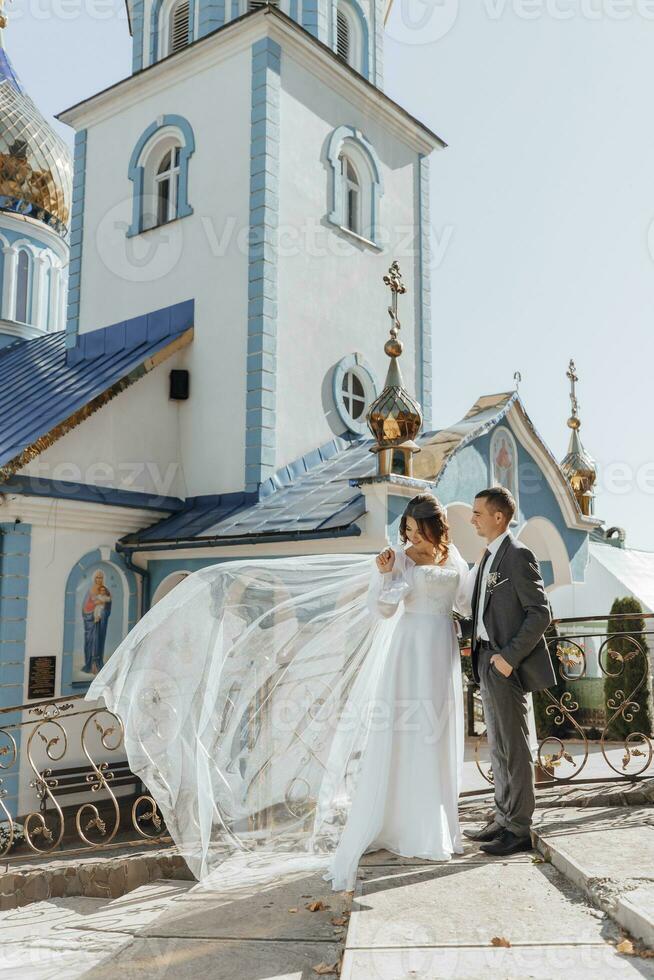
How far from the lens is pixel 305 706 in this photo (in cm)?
496

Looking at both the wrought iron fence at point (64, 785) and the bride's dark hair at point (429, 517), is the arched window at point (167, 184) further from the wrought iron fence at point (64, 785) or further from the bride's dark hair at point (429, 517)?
the bride's dark hair at point (429, 517)

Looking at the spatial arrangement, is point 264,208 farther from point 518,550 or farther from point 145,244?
point 518,550

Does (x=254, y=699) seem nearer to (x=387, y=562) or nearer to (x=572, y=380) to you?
(x=387, y=562)

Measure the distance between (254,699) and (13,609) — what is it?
489 centimetres

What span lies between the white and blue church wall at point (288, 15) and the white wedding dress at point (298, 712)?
941 cm

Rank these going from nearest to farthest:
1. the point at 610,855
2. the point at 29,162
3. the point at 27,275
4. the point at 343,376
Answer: the point at 610,855 < the point at 343,376 < the point at 29,162 < the point at 27,275

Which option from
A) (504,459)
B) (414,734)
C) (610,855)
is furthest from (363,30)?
(610,855)

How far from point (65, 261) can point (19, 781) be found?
12.6 metres

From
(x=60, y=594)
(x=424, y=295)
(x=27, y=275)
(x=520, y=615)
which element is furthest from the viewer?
(x=27, y=275)

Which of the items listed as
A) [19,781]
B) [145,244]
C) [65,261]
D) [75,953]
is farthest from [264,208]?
[65,261]

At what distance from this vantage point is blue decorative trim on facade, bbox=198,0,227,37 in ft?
39.1

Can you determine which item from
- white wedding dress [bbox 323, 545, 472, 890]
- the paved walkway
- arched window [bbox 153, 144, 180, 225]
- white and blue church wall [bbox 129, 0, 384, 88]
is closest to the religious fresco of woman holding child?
arched window [bbox 153, 144, 180, 225]

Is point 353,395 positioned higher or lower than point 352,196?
lower

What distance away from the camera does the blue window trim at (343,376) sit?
1117 centimetres
